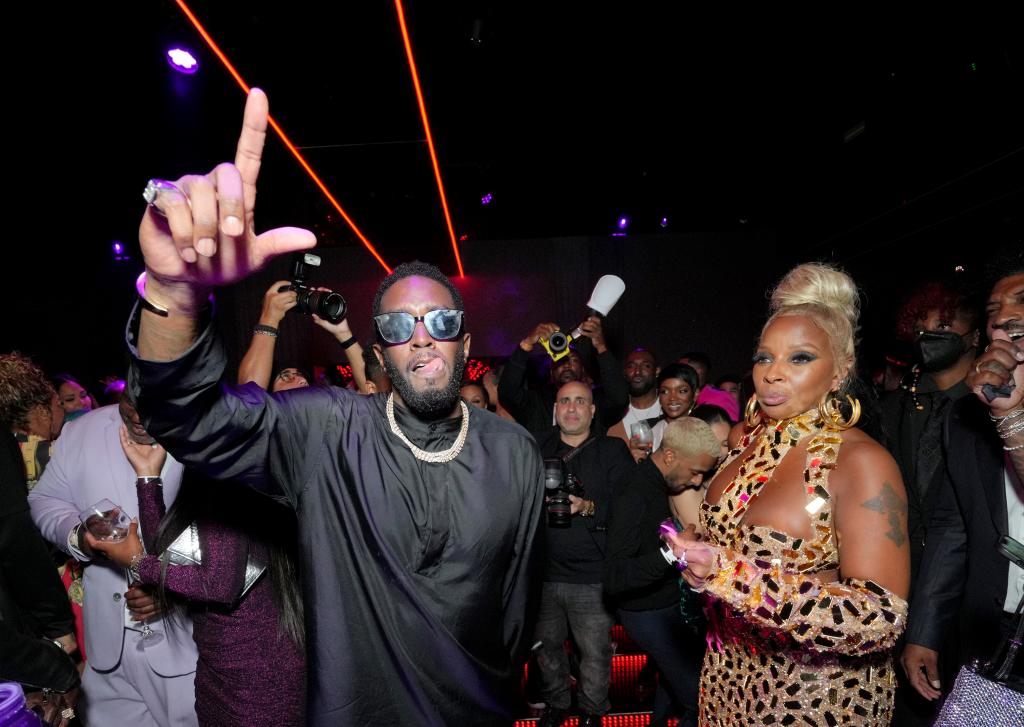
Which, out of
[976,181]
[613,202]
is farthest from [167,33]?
[613,202]

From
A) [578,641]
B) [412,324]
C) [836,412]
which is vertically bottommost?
[578,641]

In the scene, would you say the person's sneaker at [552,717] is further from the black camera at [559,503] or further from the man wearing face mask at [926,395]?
the man wearing face mask at [926,395]

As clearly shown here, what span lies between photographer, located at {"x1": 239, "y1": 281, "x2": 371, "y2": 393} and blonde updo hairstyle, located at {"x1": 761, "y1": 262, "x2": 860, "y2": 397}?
6.03ft

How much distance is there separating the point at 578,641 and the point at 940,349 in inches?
98.2

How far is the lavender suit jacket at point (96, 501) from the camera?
7.20 feet

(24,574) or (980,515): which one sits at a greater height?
(980,515)

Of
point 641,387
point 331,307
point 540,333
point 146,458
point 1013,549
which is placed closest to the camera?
point 1013,549

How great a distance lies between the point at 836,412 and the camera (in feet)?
6.14

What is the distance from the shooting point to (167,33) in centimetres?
352

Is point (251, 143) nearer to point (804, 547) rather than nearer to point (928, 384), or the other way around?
point (804, 547)

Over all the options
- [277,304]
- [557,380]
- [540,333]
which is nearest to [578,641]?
[540,333]

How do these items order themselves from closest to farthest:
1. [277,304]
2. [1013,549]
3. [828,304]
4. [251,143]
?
[251,143], [1013,549], [828,304], [277,304]

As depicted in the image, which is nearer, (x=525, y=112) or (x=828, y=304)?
(x=828, y=304)

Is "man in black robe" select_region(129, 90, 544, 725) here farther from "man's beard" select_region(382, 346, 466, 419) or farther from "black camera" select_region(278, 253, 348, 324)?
"black camera" select_region(278, 253, 348, 324)
